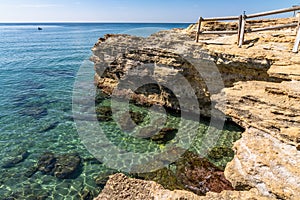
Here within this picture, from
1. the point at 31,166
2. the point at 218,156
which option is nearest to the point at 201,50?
the point at 218,156

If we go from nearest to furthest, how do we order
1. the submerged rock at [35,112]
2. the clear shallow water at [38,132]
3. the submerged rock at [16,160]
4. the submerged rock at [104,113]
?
the clear shallow water at [38,132]
the submerged rock at [16,160]
the submerged rock at [104,113]
the submerged rock at [35,112]

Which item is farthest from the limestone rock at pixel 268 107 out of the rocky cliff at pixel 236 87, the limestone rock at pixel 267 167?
the limestone rock at pixel 267 167

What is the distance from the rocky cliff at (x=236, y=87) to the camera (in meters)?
7.71

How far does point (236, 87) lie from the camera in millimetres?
12180

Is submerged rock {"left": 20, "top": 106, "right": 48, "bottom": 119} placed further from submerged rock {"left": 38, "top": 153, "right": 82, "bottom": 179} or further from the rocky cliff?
submerged rock {"left": 38, "top": 153, "right": 82, "bottom": 179}

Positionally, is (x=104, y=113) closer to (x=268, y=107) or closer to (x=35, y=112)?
(x=35, y=112)

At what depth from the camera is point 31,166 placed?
10.7 metres

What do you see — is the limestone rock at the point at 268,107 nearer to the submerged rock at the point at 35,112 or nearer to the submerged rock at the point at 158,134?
the submerged rock at the point at 158,134

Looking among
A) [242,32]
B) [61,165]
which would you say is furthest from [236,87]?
[61,165]

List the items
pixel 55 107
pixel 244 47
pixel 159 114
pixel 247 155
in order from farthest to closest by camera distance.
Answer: pixel 55 107
pixel 159 114
pixel 244 47
pixel 247 155

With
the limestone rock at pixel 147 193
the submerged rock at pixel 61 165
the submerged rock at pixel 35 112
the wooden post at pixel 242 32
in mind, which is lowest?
the submerged rock at pixel 61 165

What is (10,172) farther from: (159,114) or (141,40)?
(141,40)

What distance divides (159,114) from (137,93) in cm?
279

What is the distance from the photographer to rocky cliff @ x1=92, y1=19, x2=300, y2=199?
7711 mm
